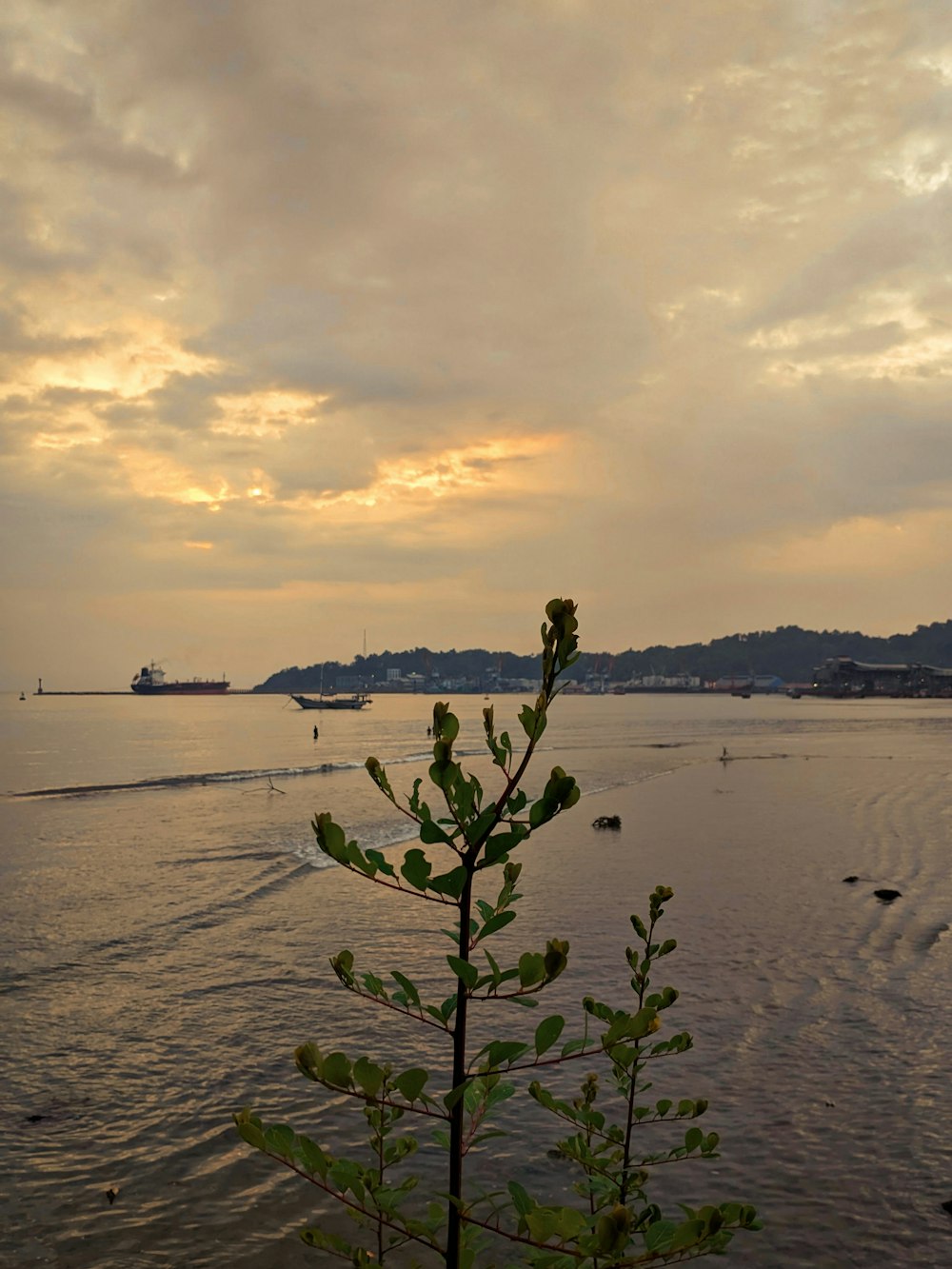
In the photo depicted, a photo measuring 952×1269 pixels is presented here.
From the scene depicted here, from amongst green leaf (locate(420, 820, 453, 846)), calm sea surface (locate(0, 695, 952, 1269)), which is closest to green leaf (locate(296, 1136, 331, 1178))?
green leaf (locate(420, 820, 453, 846))

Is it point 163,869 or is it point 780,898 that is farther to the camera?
point 163,869

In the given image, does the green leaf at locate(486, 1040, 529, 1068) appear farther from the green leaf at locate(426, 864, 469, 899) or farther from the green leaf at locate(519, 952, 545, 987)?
the green leaf at locate(426, 864, 469, 899)

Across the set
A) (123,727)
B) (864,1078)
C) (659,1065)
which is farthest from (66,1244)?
(123,727)

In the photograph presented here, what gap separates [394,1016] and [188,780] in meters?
36.2

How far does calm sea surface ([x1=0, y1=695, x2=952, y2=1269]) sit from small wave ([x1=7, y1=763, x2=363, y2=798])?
37.3 ft

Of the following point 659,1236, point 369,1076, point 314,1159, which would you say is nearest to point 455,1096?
point 369,1076

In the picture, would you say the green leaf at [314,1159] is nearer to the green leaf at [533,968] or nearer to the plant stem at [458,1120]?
the plant stem at [458,1120]

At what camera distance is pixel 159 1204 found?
22.1ft

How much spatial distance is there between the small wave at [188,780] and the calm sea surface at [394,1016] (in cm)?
1136

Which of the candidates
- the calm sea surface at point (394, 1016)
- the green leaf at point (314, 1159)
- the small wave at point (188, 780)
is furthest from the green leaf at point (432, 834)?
the small wave at point (188, 780)

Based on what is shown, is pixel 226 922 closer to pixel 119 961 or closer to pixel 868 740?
pixel 119 961

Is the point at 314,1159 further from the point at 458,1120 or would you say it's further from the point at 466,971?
the point at 466,971

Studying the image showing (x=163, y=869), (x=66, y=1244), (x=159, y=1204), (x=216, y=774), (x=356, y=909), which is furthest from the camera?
(x=216, y=774)

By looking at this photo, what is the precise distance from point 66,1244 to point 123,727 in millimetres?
108677
